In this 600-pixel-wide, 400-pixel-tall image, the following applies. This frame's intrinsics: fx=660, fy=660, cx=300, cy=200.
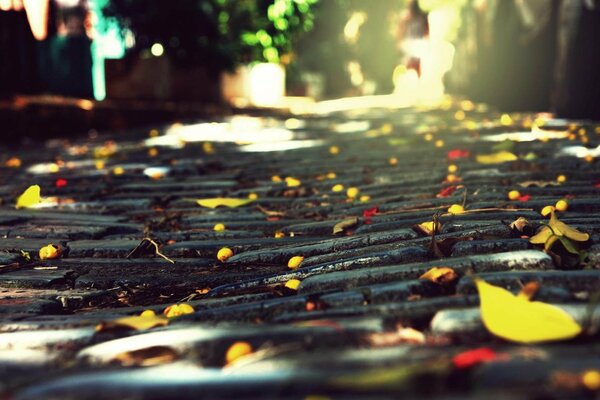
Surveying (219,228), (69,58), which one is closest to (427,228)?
(219,228)

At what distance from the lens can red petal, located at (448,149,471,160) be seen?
4.18 m

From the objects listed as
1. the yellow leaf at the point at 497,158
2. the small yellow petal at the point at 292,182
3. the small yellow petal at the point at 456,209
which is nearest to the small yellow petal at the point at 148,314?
the small yellow petal at the point at 456,209

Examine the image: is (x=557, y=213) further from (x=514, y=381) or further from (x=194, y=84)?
(x=194, y=84)

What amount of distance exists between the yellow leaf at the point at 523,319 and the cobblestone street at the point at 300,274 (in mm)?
26

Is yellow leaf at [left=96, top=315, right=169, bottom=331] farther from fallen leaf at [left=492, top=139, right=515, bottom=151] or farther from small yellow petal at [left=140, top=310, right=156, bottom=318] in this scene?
fallen leaf at [left=492, top=139, right=515, bottom=151]

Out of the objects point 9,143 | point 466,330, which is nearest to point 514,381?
point 466,330

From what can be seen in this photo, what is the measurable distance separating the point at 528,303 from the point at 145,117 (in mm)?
7714

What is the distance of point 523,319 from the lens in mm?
1345

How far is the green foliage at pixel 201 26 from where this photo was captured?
30.7 feet

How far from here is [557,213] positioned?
2428mm

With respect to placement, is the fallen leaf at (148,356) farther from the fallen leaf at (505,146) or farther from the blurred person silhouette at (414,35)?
the blurred person silhouette at (414,35)

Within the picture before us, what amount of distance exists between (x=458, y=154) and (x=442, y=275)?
8.74 feet

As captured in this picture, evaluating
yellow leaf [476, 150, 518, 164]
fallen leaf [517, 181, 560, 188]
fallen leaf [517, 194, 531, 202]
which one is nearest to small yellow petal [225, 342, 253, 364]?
fallen leaf [517, 194, 531, 202]

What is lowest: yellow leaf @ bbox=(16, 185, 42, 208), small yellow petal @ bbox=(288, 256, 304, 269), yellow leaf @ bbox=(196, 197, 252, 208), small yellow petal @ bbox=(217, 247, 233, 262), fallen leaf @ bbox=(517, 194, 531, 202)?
small yellow petal @ bbox=(288, 256, 304, 269)
